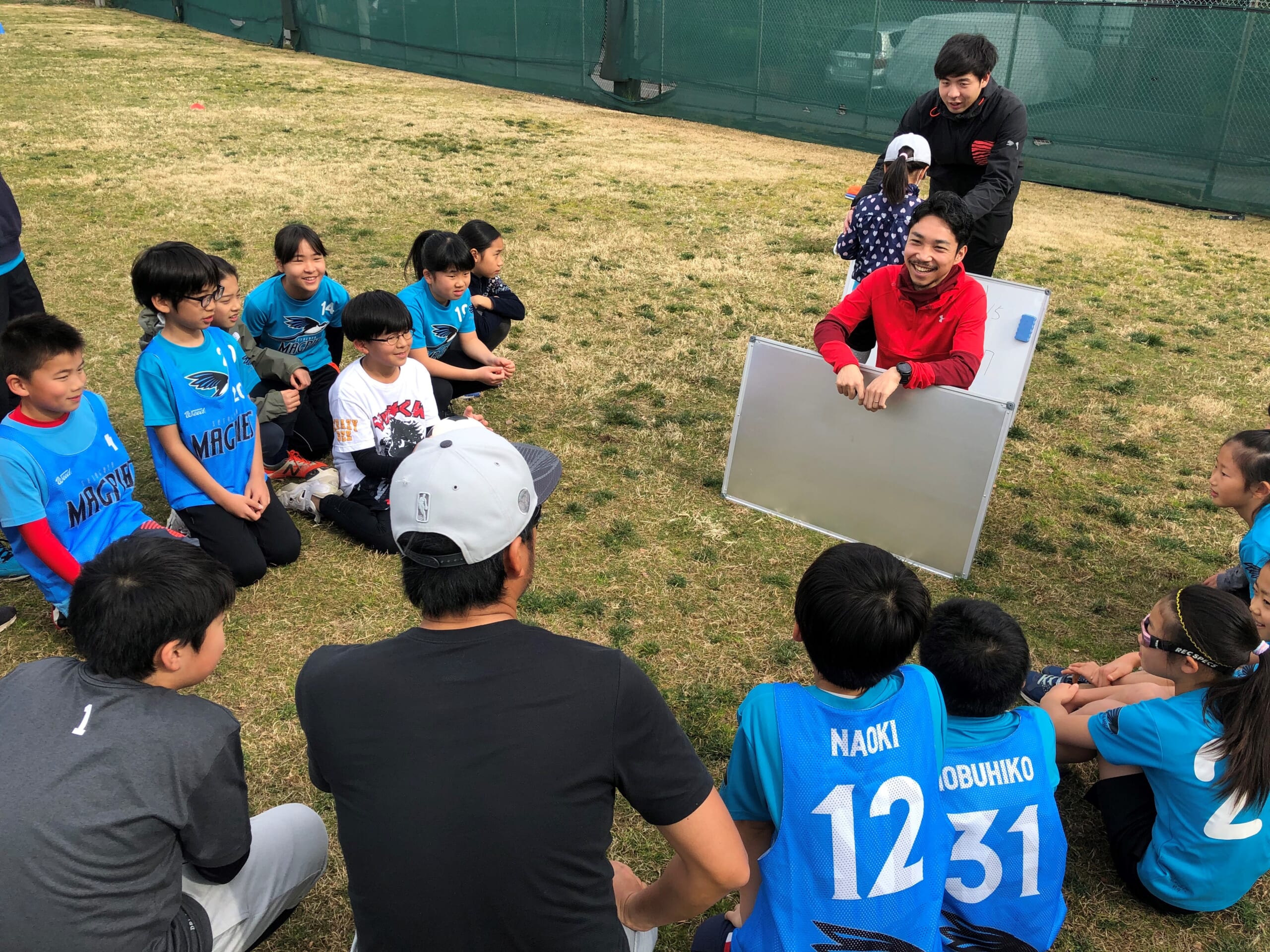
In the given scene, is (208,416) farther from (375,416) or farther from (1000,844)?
(1000,844)

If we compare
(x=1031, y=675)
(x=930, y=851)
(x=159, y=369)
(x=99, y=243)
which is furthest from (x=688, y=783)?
(x=99, y=243)

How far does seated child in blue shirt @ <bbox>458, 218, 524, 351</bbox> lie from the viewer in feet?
17.4

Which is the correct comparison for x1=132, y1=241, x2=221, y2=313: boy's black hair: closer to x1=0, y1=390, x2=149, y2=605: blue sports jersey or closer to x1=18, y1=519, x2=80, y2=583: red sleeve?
x1=0, y1=390, x2=149, y2=605: blue sports jersey

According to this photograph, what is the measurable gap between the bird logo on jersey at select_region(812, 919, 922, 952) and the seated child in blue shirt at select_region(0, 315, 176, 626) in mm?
2734

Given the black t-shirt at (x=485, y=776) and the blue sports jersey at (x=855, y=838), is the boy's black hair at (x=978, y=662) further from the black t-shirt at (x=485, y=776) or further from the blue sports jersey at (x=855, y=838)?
the black t-shirt at (x=485, y=776)

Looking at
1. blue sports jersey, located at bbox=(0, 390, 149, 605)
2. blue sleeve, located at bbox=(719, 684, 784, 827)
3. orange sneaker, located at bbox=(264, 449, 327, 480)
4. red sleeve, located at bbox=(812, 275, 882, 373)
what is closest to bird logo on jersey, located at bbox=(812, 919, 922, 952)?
blue sleeve, located at bbox=(719, 684, 784, 827)

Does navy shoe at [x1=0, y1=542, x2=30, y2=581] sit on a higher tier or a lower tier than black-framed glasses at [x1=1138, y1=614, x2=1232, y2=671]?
lower

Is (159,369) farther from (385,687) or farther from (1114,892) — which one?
(1114,892)

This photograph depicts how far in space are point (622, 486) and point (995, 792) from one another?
2.81m

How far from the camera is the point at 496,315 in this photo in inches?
224

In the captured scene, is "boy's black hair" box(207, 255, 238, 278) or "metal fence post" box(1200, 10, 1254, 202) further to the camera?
"metal fence post" box(1200, 10, 1254, 202)

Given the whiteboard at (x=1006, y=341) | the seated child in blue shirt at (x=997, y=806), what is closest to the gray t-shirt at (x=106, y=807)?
the seated child in blue shirt at (x=997, y=806)

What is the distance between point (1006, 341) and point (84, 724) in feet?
14.3

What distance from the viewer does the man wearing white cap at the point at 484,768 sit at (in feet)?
4.92
